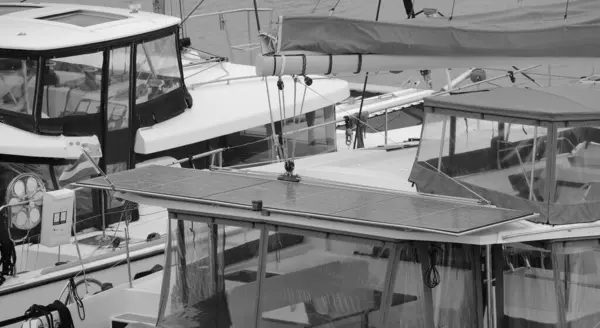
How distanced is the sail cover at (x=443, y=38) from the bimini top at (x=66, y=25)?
3.40 meters

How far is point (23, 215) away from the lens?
37.5 feet

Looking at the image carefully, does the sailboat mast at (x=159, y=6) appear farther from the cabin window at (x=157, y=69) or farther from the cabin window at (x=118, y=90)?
the cabin window at (x=118, y=90)

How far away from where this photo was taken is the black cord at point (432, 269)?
7.79 meters

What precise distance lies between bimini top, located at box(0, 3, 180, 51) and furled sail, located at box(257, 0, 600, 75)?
11.2ft

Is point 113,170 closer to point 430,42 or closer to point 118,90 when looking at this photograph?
point 118,90

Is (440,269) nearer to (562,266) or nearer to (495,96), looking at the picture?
(562,266)

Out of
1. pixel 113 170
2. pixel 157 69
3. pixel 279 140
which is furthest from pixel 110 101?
pixel 279 140

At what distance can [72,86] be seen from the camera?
1245cm

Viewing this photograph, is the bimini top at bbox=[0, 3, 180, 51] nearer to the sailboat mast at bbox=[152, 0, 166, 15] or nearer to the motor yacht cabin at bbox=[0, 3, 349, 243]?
the motor yacht cabin at bbox=[0, 3, 349, 243]

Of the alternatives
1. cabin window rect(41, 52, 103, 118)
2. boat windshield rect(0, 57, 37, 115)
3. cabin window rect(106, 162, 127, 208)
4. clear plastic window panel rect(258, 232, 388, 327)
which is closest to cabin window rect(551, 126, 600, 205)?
clear plastic window panel rect(258, 232, 388, 327)

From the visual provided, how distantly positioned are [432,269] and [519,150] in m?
1.24

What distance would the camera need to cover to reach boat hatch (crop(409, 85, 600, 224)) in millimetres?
8047

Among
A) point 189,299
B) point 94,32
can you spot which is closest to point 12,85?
point 94,32

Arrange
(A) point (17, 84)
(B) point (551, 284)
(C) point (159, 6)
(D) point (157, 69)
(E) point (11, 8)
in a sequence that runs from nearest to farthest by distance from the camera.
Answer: (B) point (551, 284) → (A) point (17, 84) → (D) point (157, 69) → (E) point (11, 8) → (C) point (159, 6)
